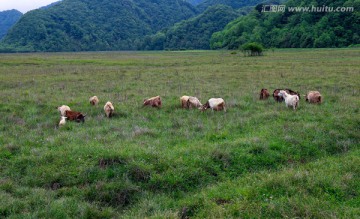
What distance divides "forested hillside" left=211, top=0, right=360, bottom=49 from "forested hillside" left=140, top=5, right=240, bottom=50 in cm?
2573

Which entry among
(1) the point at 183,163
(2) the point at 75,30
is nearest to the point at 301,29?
(1) the point at 183,163

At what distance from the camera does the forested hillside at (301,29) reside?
326 ft

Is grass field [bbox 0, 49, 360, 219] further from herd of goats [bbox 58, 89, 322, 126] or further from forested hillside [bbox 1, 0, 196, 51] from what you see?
forested hillside [bbox 1, 0, 196, 51]

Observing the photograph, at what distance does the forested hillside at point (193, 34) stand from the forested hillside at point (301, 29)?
25.7m

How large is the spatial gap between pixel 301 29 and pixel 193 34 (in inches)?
2428

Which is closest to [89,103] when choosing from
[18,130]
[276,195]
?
[18,130]

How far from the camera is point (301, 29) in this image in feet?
348

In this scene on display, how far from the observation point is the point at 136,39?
18062 centimetres

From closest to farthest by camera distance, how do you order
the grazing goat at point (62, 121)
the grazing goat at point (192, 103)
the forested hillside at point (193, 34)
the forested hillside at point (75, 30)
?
1. the grazing goat at point (62, 121)
2. the grazing goat at point (192, 103)
3. the forested hillside at point (75, 30)
4. the forested hillside at point (193, 34)

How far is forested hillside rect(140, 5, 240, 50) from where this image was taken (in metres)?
154

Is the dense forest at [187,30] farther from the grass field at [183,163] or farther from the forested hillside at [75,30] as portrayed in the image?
the grass field at [183,163]

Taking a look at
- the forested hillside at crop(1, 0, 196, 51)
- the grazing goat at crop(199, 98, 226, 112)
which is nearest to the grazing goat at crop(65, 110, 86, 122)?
the grazing goat at crop(199, 98, 226, 112)

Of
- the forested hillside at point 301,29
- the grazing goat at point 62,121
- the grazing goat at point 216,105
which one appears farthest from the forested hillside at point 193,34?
the grazing goat at point 62,121

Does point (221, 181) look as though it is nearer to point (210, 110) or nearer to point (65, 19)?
point (210, 110)
